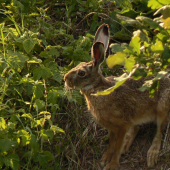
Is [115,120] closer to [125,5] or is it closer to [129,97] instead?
[129,97]

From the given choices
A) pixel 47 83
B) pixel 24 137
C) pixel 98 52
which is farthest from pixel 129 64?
pixel 47 83

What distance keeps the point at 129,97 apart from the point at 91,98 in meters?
0.49

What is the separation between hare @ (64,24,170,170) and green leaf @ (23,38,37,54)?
2.24ft

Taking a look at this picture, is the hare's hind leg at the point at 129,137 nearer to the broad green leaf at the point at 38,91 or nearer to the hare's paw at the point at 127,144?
the hare's paw at the point at 127,144

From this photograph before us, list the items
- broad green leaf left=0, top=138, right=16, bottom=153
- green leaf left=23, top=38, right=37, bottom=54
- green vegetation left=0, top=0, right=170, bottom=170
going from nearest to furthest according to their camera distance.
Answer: broad green leaf left=0, top=138, right=16, bottom=153 → green vegetation left=0, top=0, right=170, bottom=170 → green leaf left=23, top=38, right=37, bottom=54

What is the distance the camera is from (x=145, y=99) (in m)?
4.80

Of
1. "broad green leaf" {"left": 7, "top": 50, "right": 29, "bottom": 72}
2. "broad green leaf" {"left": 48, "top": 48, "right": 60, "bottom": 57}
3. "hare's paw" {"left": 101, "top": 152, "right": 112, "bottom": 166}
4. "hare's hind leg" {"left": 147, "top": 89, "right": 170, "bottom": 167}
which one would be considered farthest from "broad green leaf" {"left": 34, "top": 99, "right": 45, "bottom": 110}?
"hare's hind leg" {"left": 147, "top": 89, "right": 170, "bottom": 167}

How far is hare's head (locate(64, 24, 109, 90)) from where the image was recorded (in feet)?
15.3

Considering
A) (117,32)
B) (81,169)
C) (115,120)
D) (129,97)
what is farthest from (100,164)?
(117,32)

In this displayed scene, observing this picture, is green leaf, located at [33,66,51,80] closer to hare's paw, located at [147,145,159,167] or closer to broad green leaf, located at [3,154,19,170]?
broad green leaf, located at [3,154,19,170]

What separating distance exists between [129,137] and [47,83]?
1363 millimetres

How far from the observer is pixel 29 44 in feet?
16.5

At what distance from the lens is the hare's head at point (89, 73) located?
4.66 metres

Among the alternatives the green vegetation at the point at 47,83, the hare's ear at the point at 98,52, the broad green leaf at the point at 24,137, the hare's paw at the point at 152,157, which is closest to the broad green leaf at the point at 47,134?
the green vegetation at the point at 47,83
